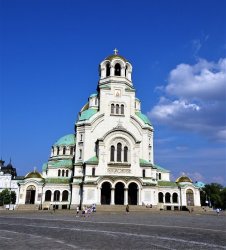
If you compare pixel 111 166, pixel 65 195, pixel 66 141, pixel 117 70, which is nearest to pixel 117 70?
pixel 117 70

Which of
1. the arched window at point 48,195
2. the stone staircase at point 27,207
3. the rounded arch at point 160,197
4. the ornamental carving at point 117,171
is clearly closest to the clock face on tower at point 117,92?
the ornamental carving at point 117,171

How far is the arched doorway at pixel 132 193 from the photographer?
173ft

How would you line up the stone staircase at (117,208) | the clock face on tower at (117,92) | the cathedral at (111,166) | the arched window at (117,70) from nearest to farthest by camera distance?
the stone staircase at (117,208) → the cathedral at (111,166) → the clock face on tower at (117,92) → the arched window at (117,70)

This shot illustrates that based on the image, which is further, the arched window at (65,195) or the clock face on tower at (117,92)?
the clock face on tower at (117,92)

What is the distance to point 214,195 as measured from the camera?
3477 inches

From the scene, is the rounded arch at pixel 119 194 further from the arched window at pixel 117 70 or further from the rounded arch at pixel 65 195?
the arched window at pixel 117 70

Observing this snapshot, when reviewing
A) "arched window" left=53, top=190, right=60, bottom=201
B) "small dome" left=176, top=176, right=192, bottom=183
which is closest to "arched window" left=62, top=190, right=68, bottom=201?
"arched window" left=53, top=190, right=60, bottom=201

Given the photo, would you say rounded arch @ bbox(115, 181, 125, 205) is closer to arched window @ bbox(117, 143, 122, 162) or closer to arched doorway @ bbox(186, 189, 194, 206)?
arched window @ bbox(117, 143, 122, 162)

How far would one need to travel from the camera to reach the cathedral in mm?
51750

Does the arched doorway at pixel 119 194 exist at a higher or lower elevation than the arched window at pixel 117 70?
lower

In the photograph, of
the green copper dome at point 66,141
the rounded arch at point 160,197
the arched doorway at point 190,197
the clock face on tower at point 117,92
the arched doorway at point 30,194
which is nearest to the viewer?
the arched doorway at point 30,194

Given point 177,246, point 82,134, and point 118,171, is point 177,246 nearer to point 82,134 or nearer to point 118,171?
point 118,171

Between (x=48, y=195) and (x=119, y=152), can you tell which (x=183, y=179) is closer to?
(x=119, y=152)

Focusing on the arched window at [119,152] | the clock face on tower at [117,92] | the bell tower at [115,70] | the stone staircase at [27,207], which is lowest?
the stone staircase at [27,207]
